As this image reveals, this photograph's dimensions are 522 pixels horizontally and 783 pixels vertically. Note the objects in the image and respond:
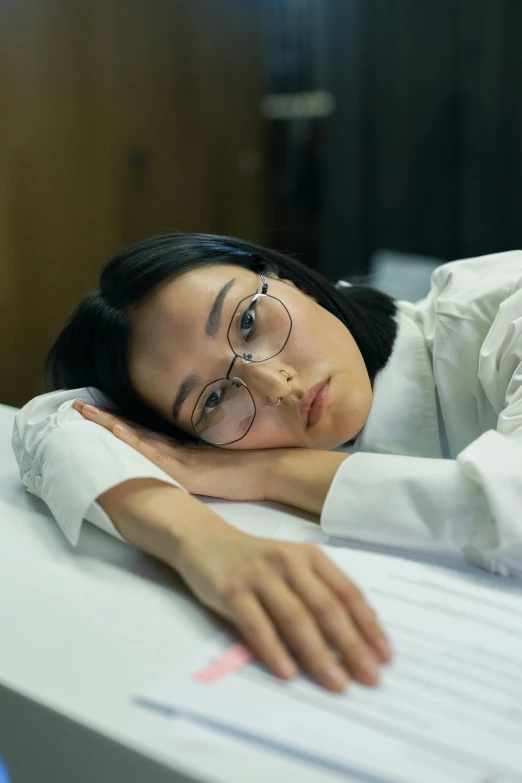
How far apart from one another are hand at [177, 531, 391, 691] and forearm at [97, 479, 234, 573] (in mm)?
54

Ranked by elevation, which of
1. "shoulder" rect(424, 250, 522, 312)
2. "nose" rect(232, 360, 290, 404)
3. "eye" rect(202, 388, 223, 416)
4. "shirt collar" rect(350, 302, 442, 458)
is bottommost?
"shirt collar" rect(350, 302, 442, 458)

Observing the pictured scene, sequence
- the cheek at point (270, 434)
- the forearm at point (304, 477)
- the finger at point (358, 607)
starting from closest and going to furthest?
the finger at point (358, 607) → the forearm at point (304, 477) → the cheek at point (270, 434)

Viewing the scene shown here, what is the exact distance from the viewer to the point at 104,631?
0.62m

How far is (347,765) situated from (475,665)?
0.46 feet

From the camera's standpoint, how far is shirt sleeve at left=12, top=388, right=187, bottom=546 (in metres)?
0.78

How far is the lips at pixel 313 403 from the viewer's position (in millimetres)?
915

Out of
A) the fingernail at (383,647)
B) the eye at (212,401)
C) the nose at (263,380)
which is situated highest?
the nose at (263,380)

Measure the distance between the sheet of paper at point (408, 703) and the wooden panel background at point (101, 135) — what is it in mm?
1385

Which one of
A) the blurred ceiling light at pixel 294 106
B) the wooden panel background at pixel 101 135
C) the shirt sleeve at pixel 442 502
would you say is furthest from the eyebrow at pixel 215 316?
the blurred ceiling light at pixel 294 106

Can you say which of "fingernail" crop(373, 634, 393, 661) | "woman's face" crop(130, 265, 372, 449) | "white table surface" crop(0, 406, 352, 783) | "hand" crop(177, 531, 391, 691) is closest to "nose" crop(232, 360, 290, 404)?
"woman's face" crop(130, 265, 372, 449)

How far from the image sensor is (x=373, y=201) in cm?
287

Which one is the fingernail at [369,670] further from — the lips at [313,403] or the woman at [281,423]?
the lips at [313,403]

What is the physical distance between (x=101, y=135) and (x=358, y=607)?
6.61ft

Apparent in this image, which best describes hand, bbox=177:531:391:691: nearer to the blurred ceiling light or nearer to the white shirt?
the white shirt
